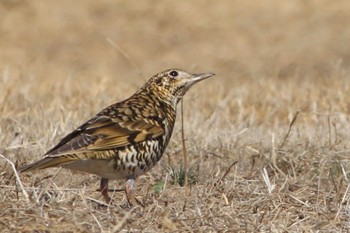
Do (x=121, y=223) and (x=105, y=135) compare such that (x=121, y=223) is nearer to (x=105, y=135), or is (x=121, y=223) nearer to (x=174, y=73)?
(x=105, y=135)

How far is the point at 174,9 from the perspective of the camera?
22.1m

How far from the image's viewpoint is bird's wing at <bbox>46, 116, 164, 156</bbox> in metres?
6.83

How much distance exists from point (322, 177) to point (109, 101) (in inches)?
141

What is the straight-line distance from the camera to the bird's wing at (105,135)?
683cm

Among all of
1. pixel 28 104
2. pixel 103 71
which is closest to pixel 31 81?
pixel 28 104

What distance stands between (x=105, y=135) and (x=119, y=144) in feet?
0.34

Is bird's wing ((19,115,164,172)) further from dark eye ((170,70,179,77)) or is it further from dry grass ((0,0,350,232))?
dark eye ((170,70,179,77))

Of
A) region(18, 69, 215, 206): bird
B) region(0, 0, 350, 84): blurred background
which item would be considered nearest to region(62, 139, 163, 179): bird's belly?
region(18, 69, 215, 206): bird

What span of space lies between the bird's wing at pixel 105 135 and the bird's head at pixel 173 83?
1.78ft

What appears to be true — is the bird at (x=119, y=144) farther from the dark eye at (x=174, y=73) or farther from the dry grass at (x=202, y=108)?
the dark eye at (x=174, y=73)

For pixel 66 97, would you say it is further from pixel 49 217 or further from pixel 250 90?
pixel 49 217

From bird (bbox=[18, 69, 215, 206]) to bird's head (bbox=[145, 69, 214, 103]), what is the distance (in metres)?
0.17

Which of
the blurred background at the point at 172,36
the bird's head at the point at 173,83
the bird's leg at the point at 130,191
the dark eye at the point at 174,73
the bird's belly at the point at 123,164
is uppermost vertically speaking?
the dark eye at the point at 174,73

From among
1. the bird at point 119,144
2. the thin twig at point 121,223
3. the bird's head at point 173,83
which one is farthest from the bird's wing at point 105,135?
the thin twig at point 121,223
